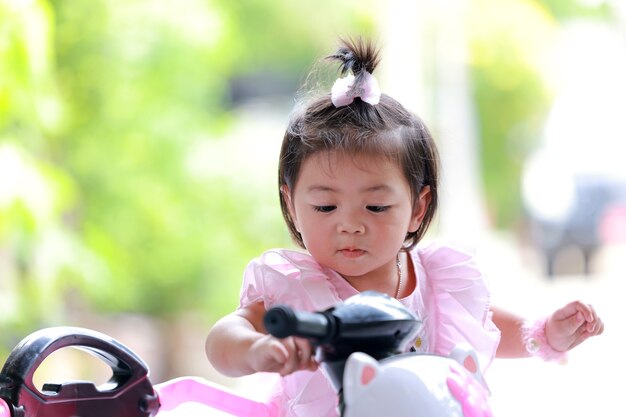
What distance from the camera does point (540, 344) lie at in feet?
3.58

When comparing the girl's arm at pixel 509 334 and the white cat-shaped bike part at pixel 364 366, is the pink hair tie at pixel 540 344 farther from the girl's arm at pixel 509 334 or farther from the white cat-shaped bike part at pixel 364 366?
the white cat-shaped bike part at pixel 364 366

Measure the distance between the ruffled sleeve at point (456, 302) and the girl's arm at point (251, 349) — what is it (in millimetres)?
203

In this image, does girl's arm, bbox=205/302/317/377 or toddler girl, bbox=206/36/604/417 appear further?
toddler girl, bbox=206/36/604/417

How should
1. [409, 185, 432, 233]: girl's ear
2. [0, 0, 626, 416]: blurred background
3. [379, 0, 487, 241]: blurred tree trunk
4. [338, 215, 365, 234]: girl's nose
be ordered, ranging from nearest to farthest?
[338, 215, 365, 234]: girl's nose
[409, 185, 432, 233]: girl's ear
[0, 0, 626, 416]: blurred background
[379, 0, 487, 241]: blurred tree trunk

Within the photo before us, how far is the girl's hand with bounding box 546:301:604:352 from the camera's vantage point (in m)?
1.04

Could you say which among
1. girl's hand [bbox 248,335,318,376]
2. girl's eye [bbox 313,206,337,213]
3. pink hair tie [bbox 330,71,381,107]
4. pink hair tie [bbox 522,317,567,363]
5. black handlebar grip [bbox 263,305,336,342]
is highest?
pink hair tie [bbox 330,71,381,107]

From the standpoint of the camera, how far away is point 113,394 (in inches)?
37.2

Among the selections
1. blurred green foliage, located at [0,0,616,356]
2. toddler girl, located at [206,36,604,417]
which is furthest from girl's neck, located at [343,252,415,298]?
blurred green foliage, located at [0,0,616,356]

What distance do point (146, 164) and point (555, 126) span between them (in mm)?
4070

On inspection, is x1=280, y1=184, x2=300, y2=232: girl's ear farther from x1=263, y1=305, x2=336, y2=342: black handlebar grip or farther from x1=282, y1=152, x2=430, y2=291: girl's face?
x1=263, y1=305, x2=336, y2=342: black handlebar grip

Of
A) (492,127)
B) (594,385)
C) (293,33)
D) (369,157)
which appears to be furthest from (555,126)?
(369,157)

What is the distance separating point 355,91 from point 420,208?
150 millimetres

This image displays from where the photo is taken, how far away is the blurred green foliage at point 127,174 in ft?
8.55

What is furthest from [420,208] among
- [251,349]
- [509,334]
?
[251,349]
